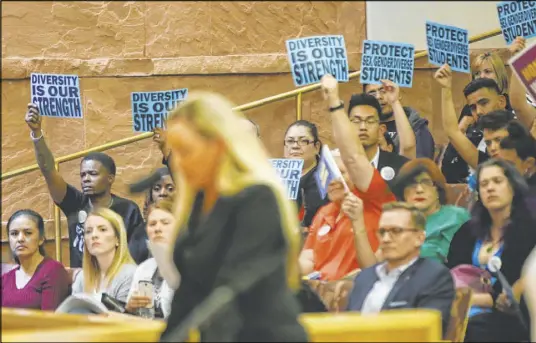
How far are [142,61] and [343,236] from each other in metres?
3.92

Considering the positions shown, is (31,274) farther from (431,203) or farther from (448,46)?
(448,46)

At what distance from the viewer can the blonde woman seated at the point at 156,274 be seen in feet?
23.7

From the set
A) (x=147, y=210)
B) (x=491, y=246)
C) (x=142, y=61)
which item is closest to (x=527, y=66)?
(x=491, y=246)

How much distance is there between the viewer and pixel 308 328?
501 cm

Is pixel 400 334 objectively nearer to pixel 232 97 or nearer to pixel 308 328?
pixel 308 328

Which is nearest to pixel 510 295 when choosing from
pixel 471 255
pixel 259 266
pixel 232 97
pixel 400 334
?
pixel 471 255

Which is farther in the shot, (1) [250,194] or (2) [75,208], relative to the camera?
(2) [75,208]

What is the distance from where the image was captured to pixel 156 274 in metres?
7.44

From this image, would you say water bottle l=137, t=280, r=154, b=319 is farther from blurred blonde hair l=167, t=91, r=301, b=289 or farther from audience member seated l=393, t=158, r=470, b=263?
blurred blonde hair l=167, t=91, r=301, b=289

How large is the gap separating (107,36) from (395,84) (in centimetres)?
330

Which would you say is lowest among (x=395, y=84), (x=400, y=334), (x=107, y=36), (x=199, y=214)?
(x=400, y=334)

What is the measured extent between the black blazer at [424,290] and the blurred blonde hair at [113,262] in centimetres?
172

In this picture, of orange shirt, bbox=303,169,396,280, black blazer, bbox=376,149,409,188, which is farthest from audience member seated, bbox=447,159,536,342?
black blazer, bbox=376,149,409,188

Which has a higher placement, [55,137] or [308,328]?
[55,137]
